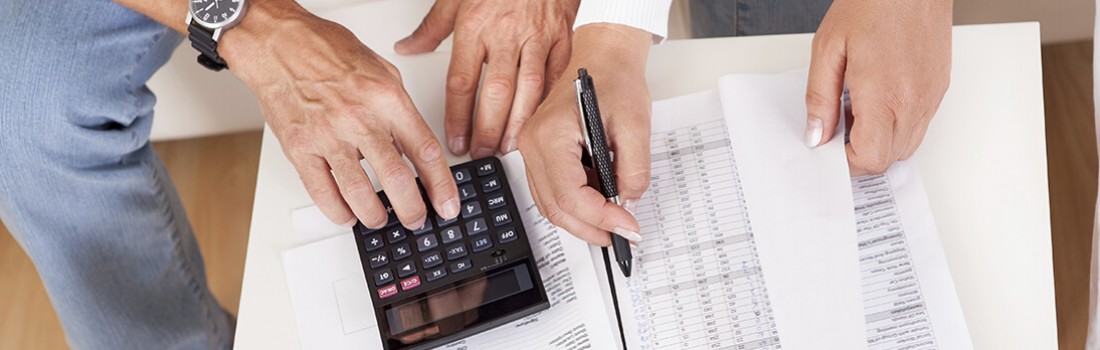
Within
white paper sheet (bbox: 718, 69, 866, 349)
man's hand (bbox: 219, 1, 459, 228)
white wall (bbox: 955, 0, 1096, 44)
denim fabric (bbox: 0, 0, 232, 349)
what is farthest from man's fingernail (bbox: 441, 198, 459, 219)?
white wall (bbox: 955, 0, 1096, 44)

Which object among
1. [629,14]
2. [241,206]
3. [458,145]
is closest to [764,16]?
[629,14]

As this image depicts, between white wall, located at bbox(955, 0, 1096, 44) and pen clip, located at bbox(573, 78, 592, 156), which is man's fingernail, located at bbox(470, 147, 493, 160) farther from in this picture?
white wall, located at bbox(955, 0, 1096, 44)

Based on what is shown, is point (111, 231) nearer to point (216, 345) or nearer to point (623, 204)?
point (216, 345)

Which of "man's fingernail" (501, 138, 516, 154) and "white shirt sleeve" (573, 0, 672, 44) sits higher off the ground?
"white shirt sleeve" (573, 0, 672, 44)

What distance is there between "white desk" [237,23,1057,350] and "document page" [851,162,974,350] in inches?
0.9

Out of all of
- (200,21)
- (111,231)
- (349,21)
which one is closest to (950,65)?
Result: (349,21)

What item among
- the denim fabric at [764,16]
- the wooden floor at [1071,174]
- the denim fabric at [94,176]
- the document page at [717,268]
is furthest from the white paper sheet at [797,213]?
the wooden floor at [1071,174]

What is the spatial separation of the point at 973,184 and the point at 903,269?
0.11 meters

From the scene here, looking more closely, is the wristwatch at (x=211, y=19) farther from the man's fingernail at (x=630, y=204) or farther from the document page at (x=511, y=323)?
the man's fingernail at (x=630, y=204)

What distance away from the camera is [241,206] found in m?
1.64

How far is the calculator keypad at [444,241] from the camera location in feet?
2.37

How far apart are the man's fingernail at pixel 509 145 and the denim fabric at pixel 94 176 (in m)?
0.45

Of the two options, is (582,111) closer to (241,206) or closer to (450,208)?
(450,208)

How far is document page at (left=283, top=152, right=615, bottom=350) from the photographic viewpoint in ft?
2.33
